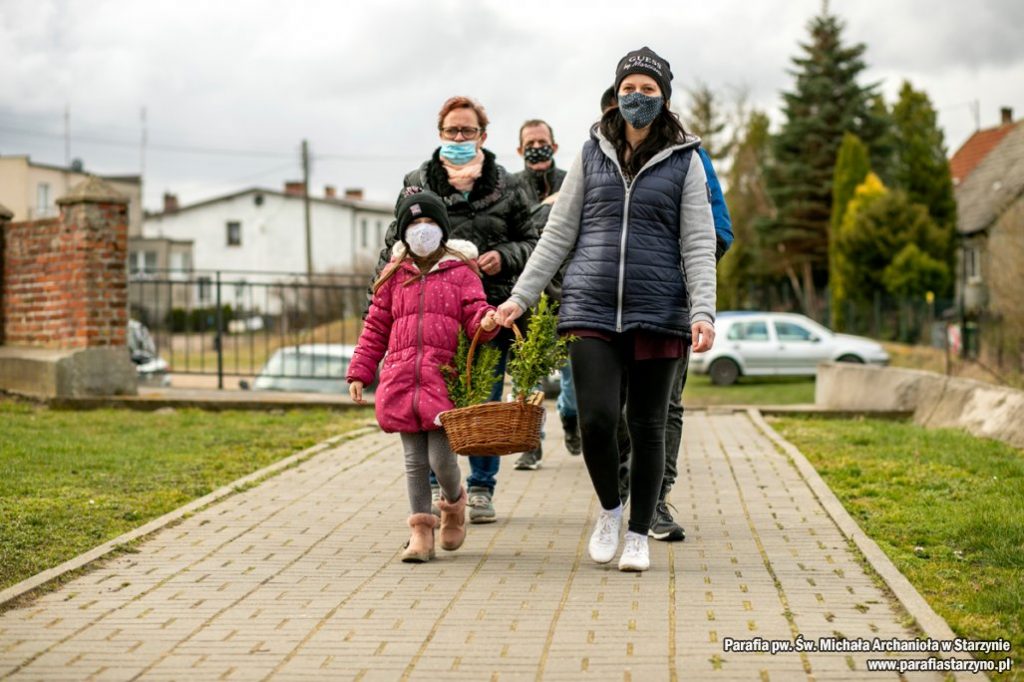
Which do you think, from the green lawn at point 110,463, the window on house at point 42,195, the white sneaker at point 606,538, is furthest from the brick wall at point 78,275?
the window on house at point 42,195

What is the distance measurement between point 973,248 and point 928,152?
15.6 feet

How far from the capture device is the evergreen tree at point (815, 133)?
48.7 metres

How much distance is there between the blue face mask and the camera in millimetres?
7008

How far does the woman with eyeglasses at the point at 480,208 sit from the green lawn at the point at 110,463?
5.86ft

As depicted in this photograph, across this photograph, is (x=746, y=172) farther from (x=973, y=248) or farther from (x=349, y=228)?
(x=349, y=228)

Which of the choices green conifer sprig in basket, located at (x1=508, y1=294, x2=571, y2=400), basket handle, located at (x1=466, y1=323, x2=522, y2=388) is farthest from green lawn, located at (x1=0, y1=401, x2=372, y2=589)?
green conifer sprig in basket, located at (x1=508, y1=294, x2=571, y2=400)

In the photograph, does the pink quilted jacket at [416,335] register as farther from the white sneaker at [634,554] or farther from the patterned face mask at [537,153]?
the patterned face mask at [537,153]

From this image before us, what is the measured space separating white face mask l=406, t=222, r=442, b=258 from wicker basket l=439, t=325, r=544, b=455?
0.78 metres

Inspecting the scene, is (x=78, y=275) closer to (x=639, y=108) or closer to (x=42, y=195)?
(x=639, y=108)

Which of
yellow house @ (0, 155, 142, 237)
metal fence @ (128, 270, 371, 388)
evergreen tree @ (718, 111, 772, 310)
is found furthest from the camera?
yellow house @ (0, 155, 142, 237)

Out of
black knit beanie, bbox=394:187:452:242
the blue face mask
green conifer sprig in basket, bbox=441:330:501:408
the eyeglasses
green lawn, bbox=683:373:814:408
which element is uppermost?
the eyeglasses

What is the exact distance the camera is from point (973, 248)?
4659 centimetres

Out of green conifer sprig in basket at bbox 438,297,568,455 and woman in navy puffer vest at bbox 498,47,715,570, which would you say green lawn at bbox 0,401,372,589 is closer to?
green conifer sprig in basket at bbox 438,297,568,455

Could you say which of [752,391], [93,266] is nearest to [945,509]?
[93,266]
